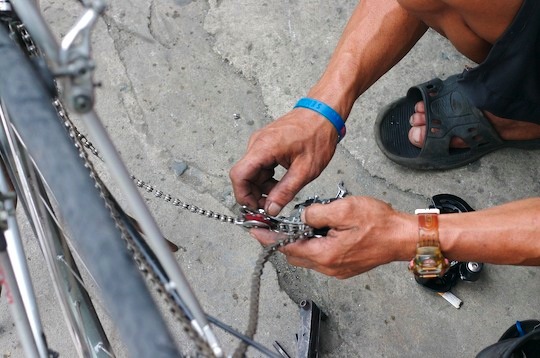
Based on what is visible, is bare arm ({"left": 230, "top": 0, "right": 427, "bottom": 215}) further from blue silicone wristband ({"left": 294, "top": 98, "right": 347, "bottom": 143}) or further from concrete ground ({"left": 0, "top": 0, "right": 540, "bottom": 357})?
concrete ground ({"left": 0, "top": 0, "right": 540, "bottom": 357})

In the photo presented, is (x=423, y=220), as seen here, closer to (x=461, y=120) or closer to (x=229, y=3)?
(x=461, y=120)

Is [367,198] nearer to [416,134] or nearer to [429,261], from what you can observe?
[429,261]

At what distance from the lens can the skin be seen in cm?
114

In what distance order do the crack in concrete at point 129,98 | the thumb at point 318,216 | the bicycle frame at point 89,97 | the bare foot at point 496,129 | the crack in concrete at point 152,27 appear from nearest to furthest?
the bicycle frame at point 89,97
the thumb at point 318,216
the bare foot at point 496,129
the crack in concrete at point 129,98
the crack in concrete at point 152,27

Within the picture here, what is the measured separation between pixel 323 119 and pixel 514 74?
→ 42 cm

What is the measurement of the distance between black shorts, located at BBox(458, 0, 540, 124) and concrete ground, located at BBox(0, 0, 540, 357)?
343 millimetres

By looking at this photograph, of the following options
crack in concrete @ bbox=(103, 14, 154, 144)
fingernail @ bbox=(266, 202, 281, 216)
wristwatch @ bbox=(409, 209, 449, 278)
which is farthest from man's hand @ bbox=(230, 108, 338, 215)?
Answer: crack in concrete @ bbox=(103, 14, 154, 144)

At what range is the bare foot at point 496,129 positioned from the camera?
1670mm

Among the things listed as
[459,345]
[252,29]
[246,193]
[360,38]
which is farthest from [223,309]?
[252,29]

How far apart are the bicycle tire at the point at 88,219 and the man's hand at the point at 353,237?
52 centimetres

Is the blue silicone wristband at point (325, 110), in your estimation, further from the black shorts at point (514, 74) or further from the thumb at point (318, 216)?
the black shorts at point (514, 74)

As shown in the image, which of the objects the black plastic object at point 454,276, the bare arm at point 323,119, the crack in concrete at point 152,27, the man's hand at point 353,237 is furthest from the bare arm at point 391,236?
the crack in concrete at point 152,27

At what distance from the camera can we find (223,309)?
160cm

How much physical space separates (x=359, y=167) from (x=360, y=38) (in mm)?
494
